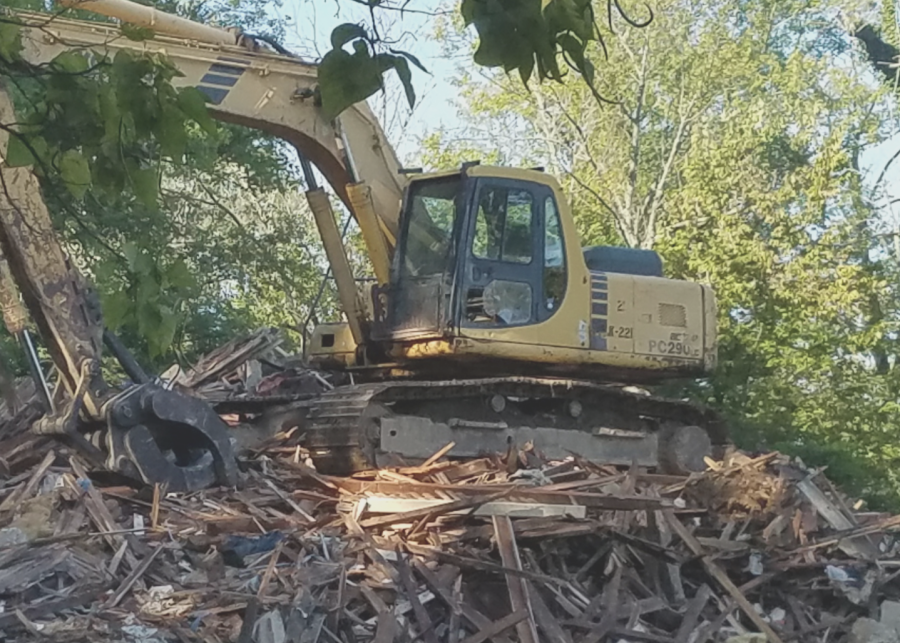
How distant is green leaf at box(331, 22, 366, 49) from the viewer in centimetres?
310

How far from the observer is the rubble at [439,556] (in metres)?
7.54

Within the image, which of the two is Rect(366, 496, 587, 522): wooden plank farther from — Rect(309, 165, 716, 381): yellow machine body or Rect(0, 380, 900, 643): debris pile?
Rect(309, 165, 716, 381): yellow machine body

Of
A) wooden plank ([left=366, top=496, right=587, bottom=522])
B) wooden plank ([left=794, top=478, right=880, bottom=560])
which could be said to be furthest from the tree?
wooden plank ([left=366, top=496, right=587, bottom=522])

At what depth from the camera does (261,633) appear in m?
7.18

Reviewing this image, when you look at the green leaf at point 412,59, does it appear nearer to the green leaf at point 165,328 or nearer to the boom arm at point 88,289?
the green leaf at point 165,328

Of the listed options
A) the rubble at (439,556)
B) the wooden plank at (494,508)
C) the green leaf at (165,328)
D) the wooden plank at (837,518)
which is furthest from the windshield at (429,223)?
the green leaf at (165,328)

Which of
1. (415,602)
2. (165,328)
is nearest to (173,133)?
(165,328)

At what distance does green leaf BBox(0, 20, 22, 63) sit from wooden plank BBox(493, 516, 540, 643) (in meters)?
4.94

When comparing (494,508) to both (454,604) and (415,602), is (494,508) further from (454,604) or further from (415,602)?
(415,602)

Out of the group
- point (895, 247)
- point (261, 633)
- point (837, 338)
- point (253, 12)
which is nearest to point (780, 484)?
point (261, 633)

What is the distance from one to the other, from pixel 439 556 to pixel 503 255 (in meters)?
3.58

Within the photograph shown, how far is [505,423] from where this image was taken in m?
11.6

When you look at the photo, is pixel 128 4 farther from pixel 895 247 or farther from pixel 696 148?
pixel 895 247

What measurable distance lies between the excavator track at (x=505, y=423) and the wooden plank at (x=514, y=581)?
231 cm
